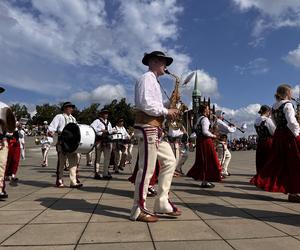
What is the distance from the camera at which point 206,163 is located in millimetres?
9266

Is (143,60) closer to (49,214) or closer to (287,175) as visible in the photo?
(49,214)

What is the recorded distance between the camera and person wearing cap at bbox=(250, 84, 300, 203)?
6.90 m

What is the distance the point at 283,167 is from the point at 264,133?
2165 mm

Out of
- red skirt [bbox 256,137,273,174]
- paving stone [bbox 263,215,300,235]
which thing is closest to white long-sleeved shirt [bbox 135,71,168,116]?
paving stone [bbox 263,215,300,235]

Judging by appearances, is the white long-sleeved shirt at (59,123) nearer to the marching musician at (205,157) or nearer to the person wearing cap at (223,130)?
the marching musician at (205,157)

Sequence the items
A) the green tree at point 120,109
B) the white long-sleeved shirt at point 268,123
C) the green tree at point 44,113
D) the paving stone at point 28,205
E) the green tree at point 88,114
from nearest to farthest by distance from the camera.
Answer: the paving stone at point 28,205 < the white long-sleeved shirt at point 268,123 < the green tree at point 120,109 < the green tree at point 88,114 < the green tree at point 44,113

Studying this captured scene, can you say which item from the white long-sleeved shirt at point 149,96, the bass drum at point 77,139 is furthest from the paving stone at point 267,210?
the bass drum at point 77,139

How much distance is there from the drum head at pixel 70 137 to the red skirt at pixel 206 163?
275cm

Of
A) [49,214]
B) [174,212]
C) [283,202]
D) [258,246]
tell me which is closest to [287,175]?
[283,202]

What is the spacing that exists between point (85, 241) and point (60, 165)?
17.1 ft

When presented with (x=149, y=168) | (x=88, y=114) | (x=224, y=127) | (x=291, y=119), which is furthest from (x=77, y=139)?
(x=88, y=114)

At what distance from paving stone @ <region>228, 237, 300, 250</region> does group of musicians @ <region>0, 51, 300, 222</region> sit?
4.46 ft

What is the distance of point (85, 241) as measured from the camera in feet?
14.4

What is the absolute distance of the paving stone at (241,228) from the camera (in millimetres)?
4594
